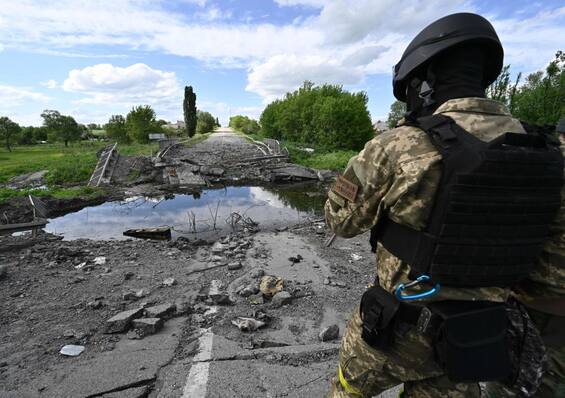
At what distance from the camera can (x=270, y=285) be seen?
14.6ft

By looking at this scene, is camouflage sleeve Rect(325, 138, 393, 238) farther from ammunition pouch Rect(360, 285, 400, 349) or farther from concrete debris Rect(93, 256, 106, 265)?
concrete debris Rect(93, 256, 106, 265)

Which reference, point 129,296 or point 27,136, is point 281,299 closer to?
point 129,296

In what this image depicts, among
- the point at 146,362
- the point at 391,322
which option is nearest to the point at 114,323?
the point at 146,362

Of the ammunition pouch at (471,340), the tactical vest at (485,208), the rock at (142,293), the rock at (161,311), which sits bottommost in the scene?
the rock at (142,293)

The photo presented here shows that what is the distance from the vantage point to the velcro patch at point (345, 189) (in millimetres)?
1563

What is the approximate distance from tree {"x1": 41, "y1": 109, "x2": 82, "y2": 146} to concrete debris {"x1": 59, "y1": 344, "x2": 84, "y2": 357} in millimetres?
52225

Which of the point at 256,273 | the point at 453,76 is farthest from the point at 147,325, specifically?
the point at 453,76

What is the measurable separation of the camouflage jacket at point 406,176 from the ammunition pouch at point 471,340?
0.18ft

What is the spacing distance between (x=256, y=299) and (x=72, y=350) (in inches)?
79.2

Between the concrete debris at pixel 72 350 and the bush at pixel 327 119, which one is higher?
the bush at pixel 327 119

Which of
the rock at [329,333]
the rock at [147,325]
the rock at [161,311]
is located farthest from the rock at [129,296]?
the rock at [329,333]

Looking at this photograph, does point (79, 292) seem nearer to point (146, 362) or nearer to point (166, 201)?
point (146, 362)

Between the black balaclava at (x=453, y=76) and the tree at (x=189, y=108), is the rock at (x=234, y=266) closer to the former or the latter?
the black balaclava at (x=453, y=76)

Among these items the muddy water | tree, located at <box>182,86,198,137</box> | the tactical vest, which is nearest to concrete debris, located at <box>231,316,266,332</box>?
the tactical vest
